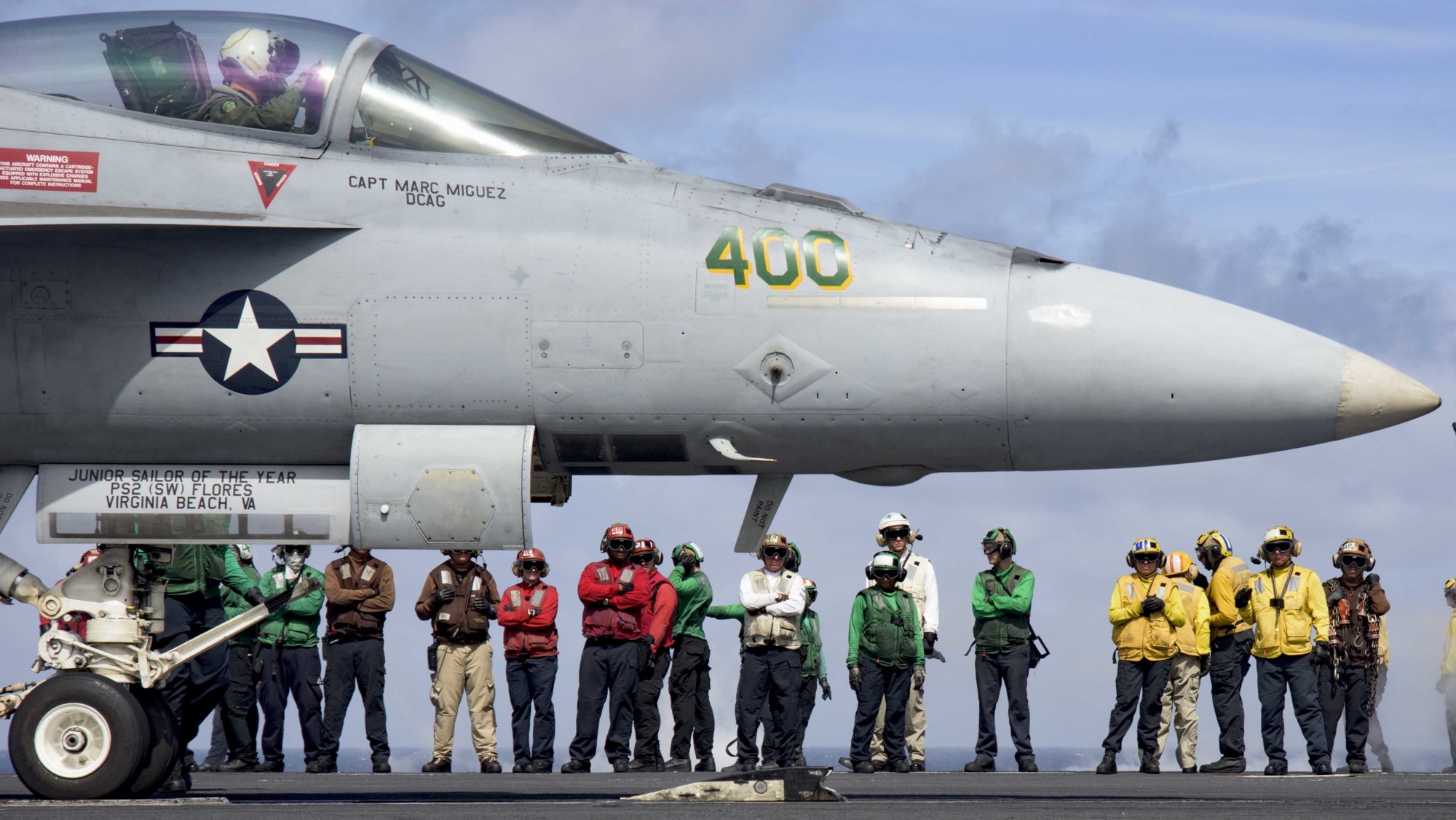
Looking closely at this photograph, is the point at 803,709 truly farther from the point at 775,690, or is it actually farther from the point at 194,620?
the point at 194,620

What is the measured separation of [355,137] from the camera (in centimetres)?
784

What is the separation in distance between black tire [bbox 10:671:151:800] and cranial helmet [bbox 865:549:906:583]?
7.04m

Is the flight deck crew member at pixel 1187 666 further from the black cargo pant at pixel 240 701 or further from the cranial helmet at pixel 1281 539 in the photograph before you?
the black cargo pant at pixel 240 701

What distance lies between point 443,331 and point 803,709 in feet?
26.8

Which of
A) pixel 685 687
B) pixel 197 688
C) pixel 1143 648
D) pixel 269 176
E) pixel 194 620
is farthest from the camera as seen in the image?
pixel 685 687

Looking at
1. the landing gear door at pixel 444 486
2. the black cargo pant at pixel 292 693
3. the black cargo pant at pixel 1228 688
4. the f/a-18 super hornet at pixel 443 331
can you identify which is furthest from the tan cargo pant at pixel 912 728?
the landing gear door at pixel 444 486

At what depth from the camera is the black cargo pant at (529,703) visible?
542 inches

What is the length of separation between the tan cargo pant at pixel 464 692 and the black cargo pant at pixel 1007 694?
4.40 meters

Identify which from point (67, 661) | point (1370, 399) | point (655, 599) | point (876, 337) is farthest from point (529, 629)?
point (1370, 399)

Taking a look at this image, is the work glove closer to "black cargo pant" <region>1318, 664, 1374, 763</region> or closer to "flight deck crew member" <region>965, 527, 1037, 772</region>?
"black cargo pant" <region>1318, 664, 1374, 763</region>

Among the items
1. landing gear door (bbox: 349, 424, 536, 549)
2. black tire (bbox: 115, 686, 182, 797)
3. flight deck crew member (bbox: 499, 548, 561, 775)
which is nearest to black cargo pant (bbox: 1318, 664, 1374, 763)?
flight deck crew member (bbox: 499, 548, 561, 775)

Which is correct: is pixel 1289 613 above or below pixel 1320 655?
above

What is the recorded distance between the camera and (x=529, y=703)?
13.9 meters

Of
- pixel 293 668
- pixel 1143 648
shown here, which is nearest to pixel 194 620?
pixel 293 668
